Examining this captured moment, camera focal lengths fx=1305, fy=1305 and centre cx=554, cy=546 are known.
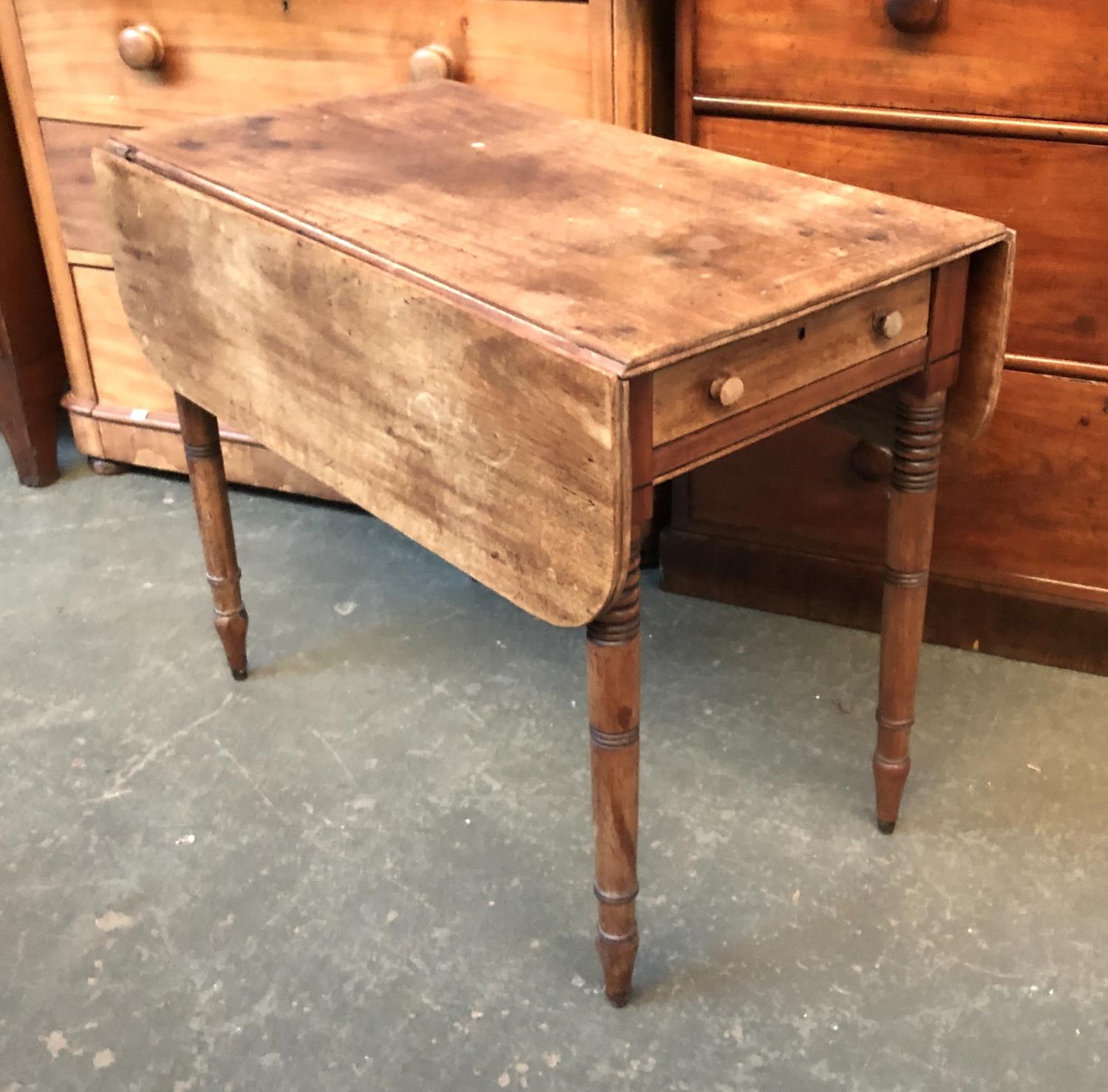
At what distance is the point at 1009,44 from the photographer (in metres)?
1.43

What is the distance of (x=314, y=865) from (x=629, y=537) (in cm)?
68

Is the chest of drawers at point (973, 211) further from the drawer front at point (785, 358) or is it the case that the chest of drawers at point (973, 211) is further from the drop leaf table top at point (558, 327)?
the drawer front at point (785, 358)

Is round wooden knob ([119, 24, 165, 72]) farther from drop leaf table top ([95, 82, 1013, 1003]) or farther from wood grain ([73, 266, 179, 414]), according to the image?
drop leaf table top ([95, 82, 1013, 1003])

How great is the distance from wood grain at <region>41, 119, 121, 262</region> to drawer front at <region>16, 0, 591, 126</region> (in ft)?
0.08

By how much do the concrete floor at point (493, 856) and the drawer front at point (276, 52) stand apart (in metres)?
0.72

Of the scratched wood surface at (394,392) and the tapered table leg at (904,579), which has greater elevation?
the scratched wood surface at (394,392)

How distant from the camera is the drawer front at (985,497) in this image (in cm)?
161

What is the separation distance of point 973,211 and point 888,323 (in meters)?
0.50

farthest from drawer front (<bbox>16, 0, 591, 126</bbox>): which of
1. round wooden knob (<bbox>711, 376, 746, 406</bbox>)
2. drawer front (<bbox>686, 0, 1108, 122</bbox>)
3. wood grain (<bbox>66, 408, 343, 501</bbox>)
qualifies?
round wooden knob (<bbox>711, 376, 746, 406</bbox>)

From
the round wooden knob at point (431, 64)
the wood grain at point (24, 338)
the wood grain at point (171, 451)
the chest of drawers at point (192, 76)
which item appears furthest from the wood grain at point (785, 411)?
the wood grain at point (24, 338)

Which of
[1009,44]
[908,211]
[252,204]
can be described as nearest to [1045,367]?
[1009,44]

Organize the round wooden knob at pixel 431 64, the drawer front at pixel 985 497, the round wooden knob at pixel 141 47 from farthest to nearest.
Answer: the round wooden knob at pixel 141 47 → the round wooden knob at pixel 431 64 → the drawer front at pixel 985 497

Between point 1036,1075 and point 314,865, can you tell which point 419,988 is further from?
point 1036,1075

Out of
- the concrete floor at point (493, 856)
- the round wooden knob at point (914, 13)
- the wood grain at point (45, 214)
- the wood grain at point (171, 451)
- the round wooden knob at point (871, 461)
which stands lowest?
the concrete floor at point (493, 856)
